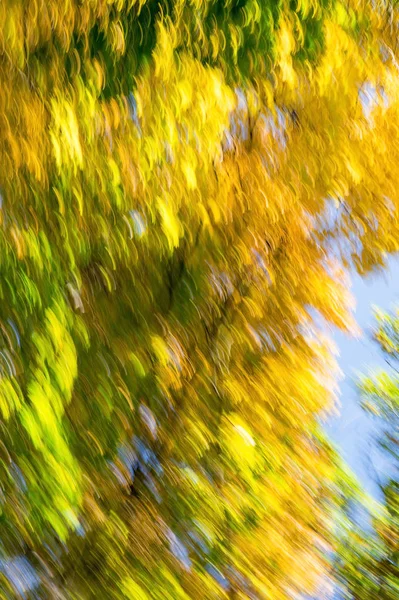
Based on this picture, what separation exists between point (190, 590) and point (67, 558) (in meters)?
0.41

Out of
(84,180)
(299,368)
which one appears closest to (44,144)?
(84,180)

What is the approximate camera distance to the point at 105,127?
1690 millimetres

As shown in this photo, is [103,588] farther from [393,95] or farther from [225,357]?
[393,95]

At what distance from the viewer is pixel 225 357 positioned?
2.19 meters

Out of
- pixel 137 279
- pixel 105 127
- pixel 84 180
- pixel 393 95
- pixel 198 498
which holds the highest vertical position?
pixel 393 95

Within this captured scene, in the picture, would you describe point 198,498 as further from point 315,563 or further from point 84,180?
point 84,180

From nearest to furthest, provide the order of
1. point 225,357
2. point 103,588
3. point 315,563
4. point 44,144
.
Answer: point 44,144 → point 103,588 → point 225,357 → point 315,563

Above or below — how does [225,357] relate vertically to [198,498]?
above

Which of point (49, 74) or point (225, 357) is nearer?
point (49, 74)

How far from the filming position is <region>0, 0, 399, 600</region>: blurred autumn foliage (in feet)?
5.47

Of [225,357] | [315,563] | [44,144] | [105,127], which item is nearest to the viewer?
[44,144]

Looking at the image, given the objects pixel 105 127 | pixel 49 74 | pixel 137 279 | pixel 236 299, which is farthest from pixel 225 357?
pixel 49 74

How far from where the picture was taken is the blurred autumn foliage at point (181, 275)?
167 cm

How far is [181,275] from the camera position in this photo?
2141mm
